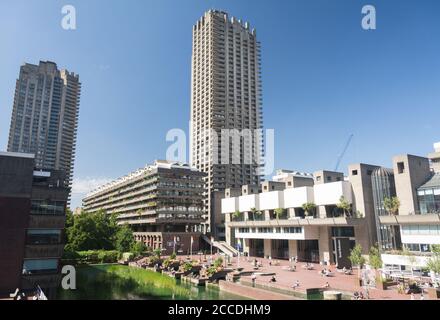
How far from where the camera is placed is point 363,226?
57844mm

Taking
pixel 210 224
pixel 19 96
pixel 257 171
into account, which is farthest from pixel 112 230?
pixel 19 96

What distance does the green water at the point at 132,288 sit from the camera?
Answer: 137ft

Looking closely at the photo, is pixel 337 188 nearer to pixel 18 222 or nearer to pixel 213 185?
pixel 18 222

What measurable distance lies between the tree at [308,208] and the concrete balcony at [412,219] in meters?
16.1

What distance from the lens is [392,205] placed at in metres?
54.7

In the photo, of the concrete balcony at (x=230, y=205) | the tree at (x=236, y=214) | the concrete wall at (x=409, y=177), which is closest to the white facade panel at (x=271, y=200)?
the tree at (x=236, y=214)

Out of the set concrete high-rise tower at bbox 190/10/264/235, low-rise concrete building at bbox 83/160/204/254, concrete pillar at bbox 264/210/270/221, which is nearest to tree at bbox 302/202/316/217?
concrete pillar at bbox 264/210/270/221

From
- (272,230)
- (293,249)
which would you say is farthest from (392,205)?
(272,230)

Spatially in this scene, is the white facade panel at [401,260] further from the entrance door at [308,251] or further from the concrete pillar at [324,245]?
the entrance door at [308,251]

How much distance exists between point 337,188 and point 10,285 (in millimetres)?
52062

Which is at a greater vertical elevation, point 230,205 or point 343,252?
point 230,205

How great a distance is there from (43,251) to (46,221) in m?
3.30

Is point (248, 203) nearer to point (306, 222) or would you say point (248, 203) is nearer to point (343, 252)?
point (306, 222)

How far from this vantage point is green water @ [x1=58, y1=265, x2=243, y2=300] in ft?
137
